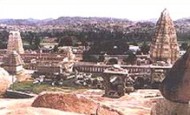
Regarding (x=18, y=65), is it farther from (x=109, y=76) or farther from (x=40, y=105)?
(x=40, y=105)

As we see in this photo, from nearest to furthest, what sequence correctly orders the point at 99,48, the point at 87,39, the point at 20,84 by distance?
the point at 20,84 < the point at 99,48 < the point at 87,39

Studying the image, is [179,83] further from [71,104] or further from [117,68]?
[117,68]

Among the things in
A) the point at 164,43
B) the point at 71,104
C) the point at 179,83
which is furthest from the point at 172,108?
the point at 164,43

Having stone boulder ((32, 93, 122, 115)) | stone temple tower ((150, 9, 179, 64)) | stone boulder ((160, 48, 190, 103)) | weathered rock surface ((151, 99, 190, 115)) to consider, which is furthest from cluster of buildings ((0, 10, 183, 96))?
stone boulder ((160, 48, 190, 103))

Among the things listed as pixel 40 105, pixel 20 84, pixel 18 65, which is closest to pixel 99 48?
pixel 18 65

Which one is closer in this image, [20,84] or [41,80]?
[20,84]

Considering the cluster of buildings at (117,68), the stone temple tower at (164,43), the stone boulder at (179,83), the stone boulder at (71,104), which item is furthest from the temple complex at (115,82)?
the stone boulder at (179,83)

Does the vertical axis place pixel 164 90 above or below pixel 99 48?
above
